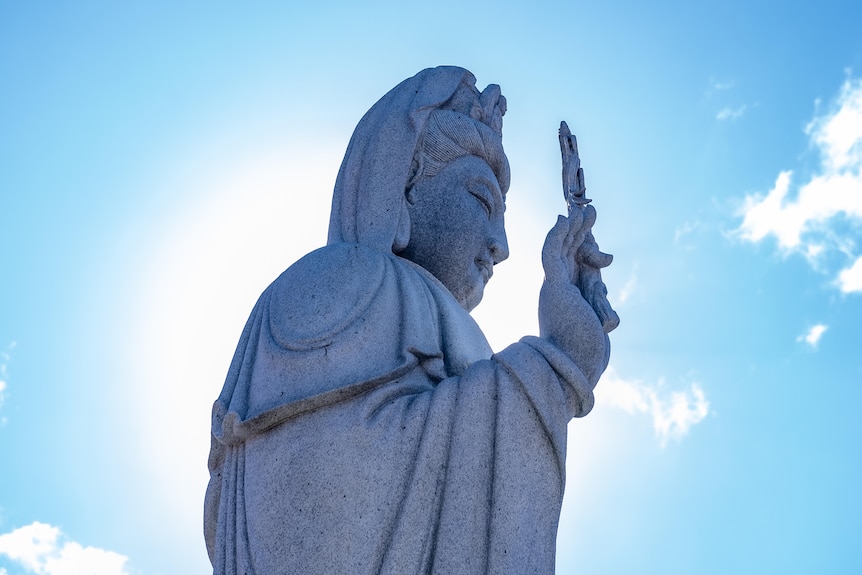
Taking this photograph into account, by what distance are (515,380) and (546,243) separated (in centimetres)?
90

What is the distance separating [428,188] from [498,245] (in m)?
0.50

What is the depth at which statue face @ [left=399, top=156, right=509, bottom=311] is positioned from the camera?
578 centimetres

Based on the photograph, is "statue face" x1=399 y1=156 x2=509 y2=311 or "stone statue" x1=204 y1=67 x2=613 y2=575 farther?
"statue face" x1=399 y1=156 x2=509 y2=311

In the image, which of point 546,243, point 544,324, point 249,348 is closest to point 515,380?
point 544,324

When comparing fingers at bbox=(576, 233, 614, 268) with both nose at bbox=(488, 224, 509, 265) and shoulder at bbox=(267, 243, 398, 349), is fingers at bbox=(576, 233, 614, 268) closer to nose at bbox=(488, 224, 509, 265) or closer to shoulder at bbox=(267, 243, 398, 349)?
nose at bbox=(488, 224, 509, 265)

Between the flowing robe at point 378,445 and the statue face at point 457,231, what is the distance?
84 centimetres

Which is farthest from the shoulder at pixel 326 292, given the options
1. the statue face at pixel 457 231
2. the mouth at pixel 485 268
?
the mouth at pixel 485 268

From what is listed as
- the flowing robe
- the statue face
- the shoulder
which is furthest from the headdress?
the flowing robe

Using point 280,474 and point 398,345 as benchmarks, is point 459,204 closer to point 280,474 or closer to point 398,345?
point 398,345

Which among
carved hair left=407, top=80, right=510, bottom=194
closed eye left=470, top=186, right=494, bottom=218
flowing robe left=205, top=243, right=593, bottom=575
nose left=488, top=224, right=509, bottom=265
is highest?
carved hair left=407, top=80, right=510, bottom=194

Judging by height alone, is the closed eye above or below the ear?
above

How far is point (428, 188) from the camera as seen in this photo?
589cm

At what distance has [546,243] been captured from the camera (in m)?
5.09

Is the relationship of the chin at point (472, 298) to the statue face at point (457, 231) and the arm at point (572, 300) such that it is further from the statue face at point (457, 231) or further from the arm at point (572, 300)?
the arm at point (572, 300)
